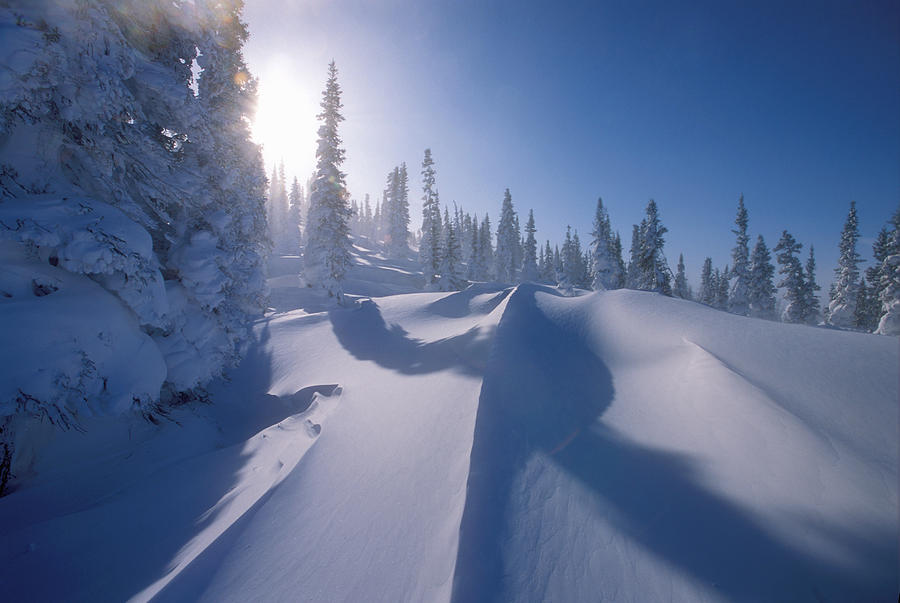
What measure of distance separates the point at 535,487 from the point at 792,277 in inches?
1705

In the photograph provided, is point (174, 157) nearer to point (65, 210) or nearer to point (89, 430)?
point (65, 210)

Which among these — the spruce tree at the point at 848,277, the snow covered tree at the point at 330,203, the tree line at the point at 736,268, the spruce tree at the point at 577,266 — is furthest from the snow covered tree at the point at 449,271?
the spruce tree at the point at 848,277

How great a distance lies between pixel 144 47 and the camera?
750cm

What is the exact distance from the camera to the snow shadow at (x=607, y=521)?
2231 millimetres

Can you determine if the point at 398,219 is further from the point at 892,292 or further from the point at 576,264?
the point at 892,292

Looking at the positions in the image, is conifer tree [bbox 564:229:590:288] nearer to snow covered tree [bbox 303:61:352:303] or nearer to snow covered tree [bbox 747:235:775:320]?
snow covered tree [bbox 747:235:775:320]

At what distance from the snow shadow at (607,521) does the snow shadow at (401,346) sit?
2052 mm

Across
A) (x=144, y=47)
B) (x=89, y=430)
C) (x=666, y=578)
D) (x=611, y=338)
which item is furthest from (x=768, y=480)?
(x=144, y=47)

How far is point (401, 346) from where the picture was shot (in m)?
9.88

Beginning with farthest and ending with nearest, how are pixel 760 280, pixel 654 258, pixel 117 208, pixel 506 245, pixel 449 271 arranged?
pixel 506 245, pixel 449 271, pixel 760 280, pixel 654 258, pixel 117 208

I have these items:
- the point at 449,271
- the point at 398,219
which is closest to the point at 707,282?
the point at 449,271

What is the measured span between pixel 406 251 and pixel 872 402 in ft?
Result: 193

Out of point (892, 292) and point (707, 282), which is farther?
point (707, 282)

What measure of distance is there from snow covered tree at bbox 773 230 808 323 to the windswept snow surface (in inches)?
1527
